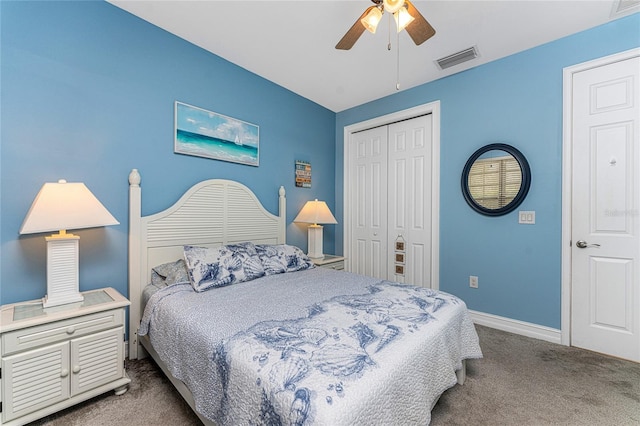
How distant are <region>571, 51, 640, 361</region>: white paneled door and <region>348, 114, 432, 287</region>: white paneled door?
51.1 inches

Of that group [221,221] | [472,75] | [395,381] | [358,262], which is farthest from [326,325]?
[472,75]

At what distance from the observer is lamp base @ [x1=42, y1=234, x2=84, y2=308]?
1597 mm

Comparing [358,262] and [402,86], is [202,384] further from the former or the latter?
[402,86]

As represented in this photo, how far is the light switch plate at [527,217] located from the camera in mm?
2541

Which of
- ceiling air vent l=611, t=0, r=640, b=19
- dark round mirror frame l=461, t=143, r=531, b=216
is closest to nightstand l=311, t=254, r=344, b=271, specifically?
dark round mirror frame l=461, t=143, r=531, b=216

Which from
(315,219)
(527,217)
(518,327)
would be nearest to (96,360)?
(315,219)

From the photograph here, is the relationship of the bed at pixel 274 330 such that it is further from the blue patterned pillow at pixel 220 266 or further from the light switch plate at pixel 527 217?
the light switch plate at pixel 527 217

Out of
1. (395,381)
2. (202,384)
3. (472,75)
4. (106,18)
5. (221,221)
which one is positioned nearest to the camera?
(395,381)

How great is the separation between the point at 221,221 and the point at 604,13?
3642 millimetres

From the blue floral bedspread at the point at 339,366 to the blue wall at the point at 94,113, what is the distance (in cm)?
142

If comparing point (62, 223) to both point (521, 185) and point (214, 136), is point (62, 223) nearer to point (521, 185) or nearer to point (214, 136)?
point (214, 136)

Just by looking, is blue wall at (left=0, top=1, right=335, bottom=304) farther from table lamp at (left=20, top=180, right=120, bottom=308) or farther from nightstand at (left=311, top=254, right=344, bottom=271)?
nightstand at (left=311, top=254, right=344, bottom=271)

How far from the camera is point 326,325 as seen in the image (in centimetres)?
135

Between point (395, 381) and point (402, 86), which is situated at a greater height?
point (402, 86)
